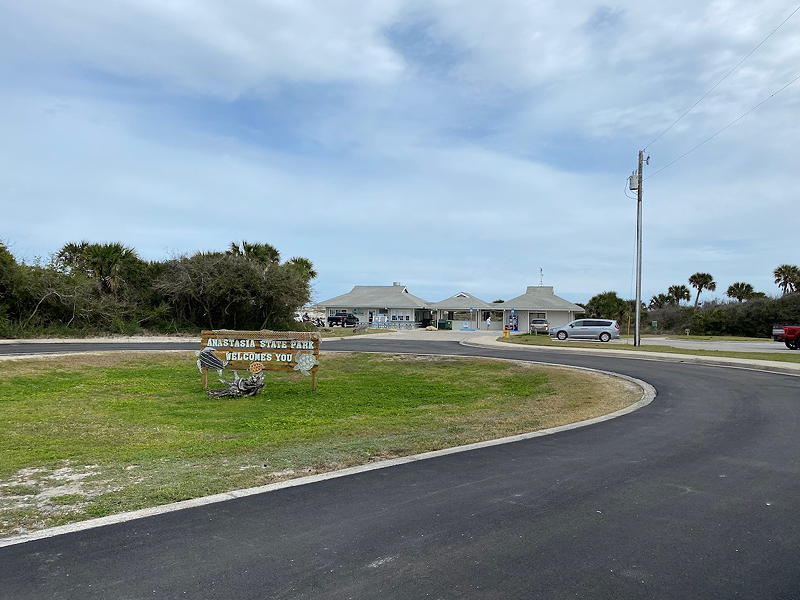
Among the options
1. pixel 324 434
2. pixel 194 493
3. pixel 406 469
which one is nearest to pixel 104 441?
pixel 324 434

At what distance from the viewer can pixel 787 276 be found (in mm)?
66625

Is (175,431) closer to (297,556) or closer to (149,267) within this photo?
(297,556)

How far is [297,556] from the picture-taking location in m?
4.23

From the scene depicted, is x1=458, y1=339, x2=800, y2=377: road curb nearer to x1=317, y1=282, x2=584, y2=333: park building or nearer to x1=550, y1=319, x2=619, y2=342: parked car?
x1=550, y1=319, x2=619, y2=342: parked car

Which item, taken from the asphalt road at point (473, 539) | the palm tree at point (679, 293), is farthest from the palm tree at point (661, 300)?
the asphalt road at point (473, 539)

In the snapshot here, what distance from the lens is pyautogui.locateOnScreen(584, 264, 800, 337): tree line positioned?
53.0m

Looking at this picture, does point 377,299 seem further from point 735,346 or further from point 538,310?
point 735,346

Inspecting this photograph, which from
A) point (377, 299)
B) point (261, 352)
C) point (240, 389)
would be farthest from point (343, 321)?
point (240, 389)

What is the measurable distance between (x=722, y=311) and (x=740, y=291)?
17.4 meters

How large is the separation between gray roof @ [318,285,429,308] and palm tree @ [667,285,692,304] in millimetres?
32895

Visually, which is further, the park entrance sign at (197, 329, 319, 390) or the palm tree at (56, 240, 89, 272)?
the palm tree at (56, 240, 89, 272)

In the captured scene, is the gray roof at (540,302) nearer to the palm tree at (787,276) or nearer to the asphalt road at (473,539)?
the palm tree at (787,276)

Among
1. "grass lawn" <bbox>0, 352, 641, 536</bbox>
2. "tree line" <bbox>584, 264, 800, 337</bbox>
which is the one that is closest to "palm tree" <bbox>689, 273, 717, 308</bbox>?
"tree line" <bbox>584, 264, 800, 337</bbox>

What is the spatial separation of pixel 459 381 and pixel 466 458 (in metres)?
10.5
